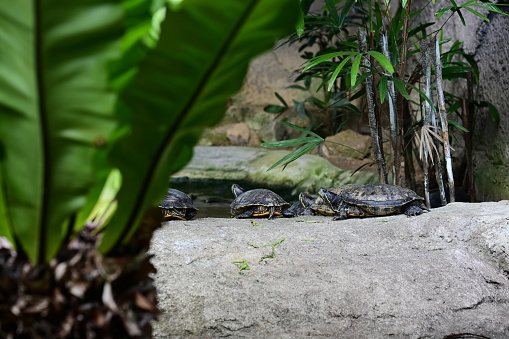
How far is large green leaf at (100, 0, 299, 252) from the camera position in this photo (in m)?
0.75

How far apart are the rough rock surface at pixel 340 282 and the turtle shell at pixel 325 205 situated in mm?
1319

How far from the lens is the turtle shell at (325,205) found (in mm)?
4527

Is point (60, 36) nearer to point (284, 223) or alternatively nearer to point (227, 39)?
point (227, 39)

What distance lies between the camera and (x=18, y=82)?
0.76 metres

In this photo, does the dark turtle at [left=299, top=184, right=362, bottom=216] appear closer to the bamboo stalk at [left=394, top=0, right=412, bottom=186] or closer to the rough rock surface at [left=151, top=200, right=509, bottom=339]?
the bamboo stalk at [left=394, top=0, right=412, bottom=186]

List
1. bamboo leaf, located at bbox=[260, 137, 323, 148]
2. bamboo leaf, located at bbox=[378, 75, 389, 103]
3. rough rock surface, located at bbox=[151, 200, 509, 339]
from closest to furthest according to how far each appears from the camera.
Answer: rough rock surface, located at bbox=[151, 200, 509, 339], bamboo leaf, located at bbox=[378, 75, 389, 103], bamboo leaf, located at bbox=[260, 137, 323, 148]

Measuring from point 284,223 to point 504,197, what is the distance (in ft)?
8.56

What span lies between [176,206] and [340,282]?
234 cm

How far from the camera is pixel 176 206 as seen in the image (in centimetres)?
429

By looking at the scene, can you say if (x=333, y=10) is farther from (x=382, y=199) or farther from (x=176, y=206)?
(x=176, y=206)

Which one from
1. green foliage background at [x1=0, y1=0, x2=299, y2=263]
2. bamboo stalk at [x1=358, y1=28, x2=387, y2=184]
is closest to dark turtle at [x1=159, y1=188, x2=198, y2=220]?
bamboo stalk at [x1=358, y1=28, x2=387, y2=184]

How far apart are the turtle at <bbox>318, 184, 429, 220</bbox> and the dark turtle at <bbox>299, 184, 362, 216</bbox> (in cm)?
5

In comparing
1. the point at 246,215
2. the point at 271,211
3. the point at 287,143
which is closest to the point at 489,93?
the point at 287,143

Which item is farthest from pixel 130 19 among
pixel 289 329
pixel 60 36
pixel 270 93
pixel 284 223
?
pixel 270 93
